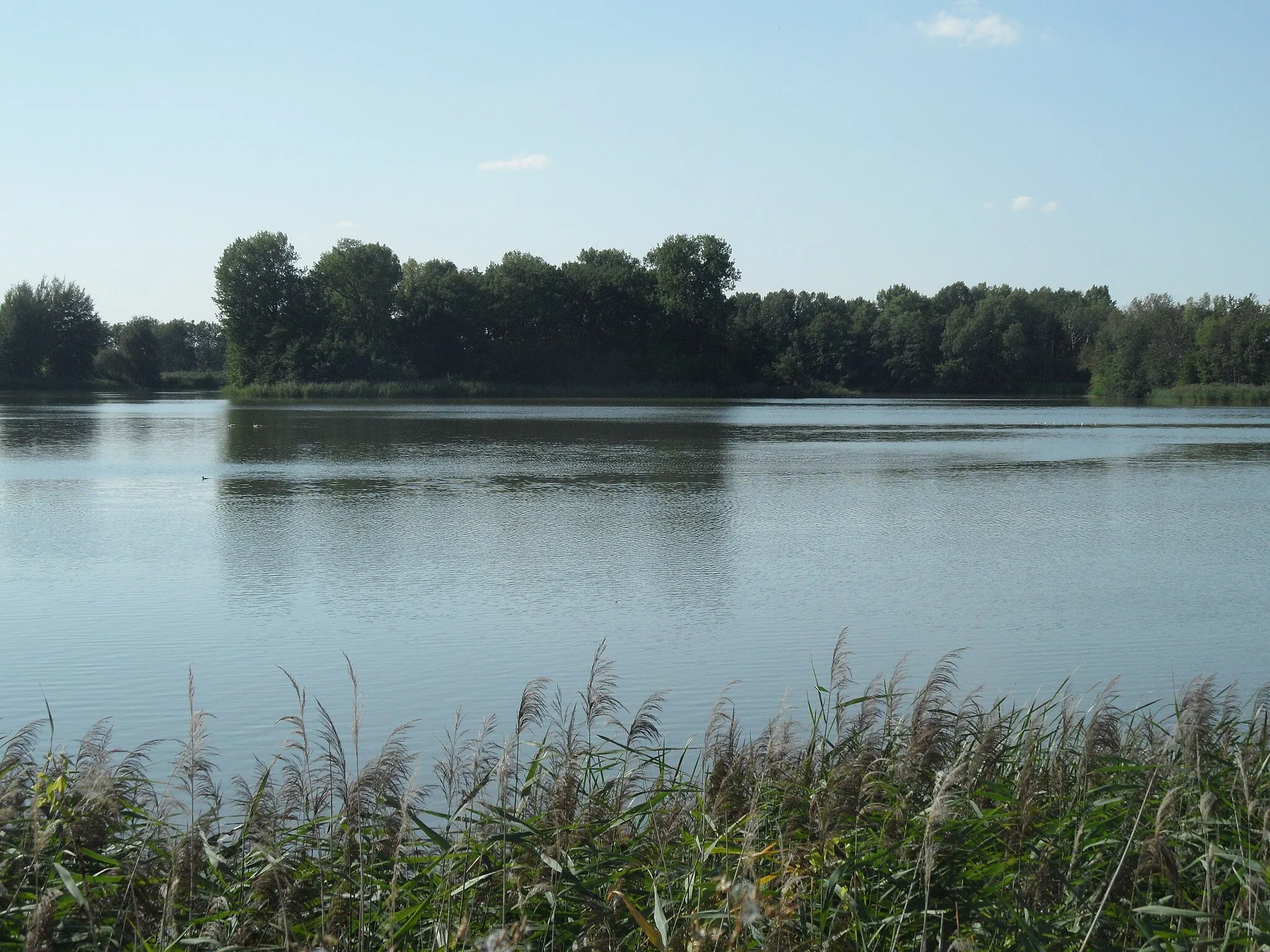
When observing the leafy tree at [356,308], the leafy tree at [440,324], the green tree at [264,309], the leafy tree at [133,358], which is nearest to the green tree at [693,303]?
the leafy tree at [440,324]

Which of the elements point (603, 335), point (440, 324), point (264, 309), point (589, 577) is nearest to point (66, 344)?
point (264, 309)

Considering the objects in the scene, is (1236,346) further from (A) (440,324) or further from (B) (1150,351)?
(A) (440,324)

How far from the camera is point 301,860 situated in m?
4.39

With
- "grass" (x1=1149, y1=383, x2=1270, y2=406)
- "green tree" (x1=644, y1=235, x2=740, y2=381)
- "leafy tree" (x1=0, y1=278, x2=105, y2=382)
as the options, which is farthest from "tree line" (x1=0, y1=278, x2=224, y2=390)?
"grass" (x1=1149, y1=383, x2=1270, y2=406)

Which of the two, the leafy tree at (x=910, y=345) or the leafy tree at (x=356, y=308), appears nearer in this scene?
the leafy tree at (x=356, y=308)

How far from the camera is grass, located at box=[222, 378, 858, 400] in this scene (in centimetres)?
8644

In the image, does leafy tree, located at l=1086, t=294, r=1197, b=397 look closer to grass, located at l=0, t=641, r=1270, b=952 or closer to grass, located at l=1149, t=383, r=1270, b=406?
grass, located at l=1149, t=383, r=1270, b=406

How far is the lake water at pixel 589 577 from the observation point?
30.1ft

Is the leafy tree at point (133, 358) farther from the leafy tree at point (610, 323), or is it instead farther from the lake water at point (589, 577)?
the lake water at point (589, 577)

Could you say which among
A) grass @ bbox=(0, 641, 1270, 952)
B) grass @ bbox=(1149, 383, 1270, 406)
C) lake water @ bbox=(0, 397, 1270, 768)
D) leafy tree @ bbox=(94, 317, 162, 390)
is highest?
leafy tree @ bbox=(94, 317, 162, 390)

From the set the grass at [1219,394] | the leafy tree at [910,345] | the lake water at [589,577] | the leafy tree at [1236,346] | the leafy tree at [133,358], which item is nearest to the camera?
the lake water at [589,577]

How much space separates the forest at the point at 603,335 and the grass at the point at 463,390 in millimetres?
565

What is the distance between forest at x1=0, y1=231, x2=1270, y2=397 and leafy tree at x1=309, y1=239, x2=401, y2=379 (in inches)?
5.0

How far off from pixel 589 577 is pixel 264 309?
8310cm
